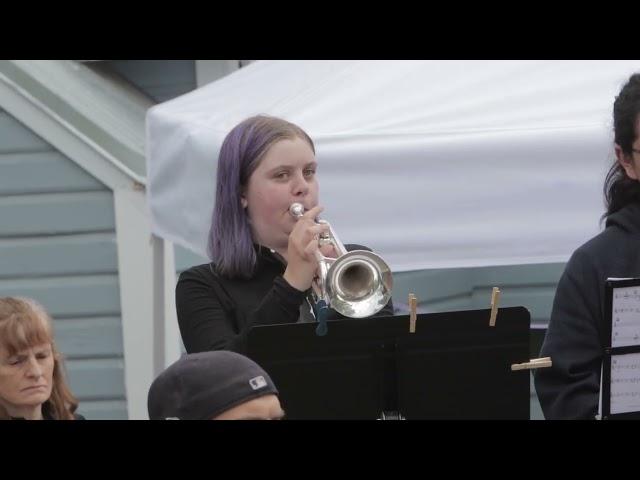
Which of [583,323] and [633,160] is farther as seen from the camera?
[633,160]

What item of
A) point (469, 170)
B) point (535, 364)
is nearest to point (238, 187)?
point (469, 170)

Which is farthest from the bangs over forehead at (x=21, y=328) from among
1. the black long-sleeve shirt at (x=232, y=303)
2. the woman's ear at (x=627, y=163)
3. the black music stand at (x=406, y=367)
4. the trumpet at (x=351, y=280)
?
the woman's ear at (x=627, y=163)

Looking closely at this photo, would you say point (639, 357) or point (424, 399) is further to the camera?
A: point (424, 399)

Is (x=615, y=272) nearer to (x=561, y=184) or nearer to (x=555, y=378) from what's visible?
(x=555, y=378)

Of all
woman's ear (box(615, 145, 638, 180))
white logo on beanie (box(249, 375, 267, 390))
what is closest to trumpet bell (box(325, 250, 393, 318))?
woman's ear (box(615, 145, 638, 180))

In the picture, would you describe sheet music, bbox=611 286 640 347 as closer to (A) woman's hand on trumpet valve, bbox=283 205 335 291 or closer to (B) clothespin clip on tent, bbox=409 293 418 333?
(B) clothespin clip on tent, bbox=409 293 418 333

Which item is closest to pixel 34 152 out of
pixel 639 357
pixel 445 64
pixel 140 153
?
pixel 140 153

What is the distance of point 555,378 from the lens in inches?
124

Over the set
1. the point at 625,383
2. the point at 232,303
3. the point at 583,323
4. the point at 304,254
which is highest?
the point at 304,254

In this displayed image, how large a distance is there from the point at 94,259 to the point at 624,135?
3.78m

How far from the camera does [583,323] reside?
3129 mm

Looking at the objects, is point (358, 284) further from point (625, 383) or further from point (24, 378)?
point (24, 378)

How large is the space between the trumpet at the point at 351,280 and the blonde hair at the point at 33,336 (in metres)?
1.01

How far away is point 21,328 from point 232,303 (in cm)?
88
